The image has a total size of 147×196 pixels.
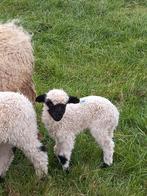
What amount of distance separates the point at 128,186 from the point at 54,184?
653 millimetres

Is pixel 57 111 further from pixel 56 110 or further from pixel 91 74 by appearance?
pixel 91 74

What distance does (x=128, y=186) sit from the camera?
512 centimetres

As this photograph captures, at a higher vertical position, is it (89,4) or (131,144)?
(131,144)

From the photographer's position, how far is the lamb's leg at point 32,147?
4871 millimetres

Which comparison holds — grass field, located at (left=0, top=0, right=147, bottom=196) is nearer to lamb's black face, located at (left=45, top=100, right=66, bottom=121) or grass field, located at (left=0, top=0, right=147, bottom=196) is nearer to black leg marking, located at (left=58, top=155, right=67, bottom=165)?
black leg marking, located at (left=58, top=155, right=67, bottom=165)

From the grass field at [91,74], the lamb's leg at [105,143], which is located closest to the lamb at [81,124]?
the lamb's leg at [105,143]

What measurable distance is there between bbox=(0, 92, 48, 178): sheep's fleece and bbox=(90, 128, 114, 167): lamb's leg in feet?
1.80

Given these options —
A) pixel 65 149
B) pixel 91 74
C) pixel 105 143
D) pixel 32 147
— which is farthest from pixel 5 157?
pixel 91 74

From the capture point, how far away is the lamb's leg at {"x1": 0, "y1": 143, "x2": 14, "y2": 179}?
5199 mm

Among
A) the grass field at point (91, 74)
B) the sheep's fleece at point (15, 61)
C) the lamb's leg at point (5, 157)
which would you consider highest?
the sheep's fleece at point (15, 61)

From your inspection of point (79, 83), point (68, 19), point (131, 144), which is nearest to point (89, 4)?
point (68, 19)

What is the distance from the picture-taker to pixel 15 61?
5.70m

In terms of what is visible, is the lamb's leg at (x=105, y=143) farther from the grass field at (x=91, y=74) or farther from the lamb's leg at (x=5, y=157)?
the lamb's leg at (x=5, y=157)

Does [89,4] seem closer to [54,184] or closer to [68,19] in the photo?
[68,19]
